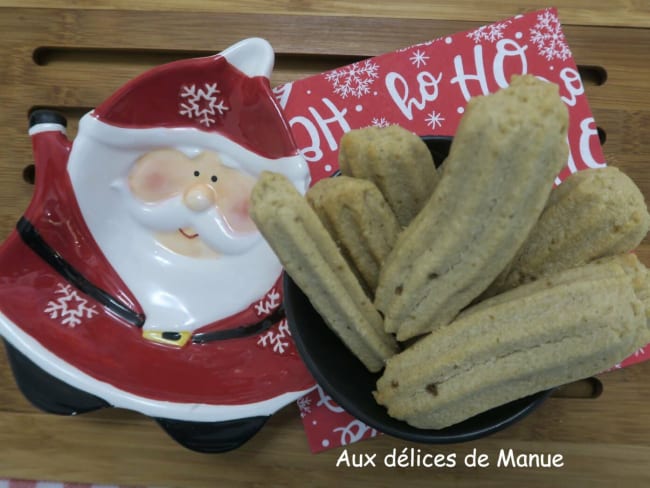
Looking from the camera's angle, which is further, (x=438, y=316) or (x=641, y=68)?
(x=641, y=68)

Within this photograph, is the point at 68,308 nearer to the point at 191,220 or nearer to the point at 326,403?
the point at 191,220

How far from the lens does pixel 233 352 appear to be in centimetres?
60

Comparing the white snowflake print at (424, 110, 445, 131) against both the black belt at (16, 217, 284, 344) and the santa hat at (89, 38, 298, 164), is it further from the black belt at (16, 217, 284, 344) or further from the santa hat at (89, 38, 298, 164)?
the black belt at (16, 217, 284, 344)

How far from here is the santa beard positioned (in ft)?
1.96

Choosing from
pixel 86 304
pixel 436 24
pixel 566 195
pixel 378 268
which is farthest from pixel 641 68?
pixel 86 304

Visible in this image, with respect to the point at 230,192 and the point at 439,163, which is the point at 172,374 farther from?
the point at 439,163

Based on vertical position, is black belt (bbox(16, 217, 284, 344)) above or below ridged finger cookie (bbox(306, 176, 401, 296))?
below

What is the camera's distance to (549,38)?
0.65 m

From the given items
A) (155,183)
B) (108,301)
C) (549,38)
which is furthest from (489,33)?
(108,301)

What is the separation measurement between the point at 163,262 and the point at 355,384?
0.29 metres

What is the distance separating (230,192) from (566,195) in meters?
0.37

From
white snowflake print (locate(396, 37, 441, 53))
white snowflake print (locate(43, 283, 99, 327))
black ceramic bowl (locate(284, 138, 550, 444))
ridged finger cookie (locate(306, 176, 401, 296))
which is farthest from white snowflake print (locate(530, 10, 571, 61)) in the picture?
white snowflake print (locate(43, 283, 99, 327))

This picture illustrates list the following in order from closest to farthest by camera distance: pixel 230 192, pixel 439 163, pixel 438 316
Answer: pixel 438 316, pixel 439 163, pixel 230 192

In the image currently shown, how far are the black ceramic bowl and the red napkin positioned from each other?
0.16m
